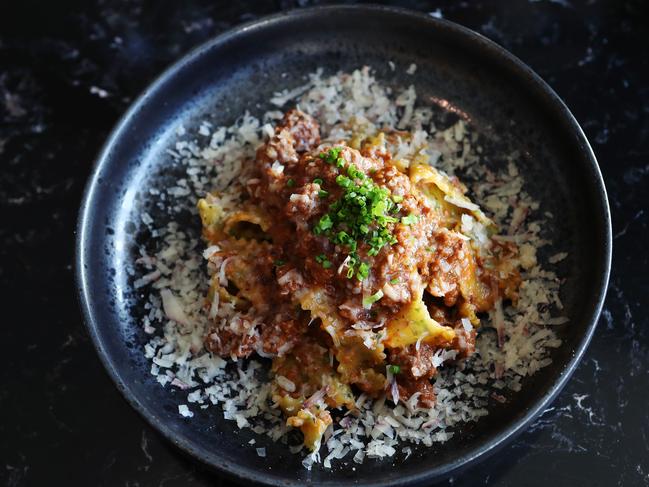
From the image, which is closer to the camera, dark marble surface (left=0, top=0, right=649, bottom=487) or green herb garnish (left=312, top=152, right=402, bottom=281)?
green herb garnish (left=312, top=152, right=402, bottom=281)

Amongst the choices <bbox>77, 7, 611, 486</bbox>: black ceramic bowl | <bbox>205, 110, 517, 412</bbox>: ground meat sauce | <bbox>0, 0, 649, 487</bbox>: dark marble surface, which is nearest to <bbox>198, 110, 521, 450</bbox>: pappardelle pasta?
<bbox>205, 110, 517, 412</bbox>: ground meat sauce

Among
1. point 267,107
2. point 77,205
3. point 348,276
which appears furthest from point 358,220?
point 77,205

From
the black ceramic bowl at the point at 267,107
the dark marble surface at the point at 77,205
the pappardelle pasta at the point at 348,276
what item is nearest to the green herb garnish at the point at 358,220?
the pappardelle pasta at the point at 348,276

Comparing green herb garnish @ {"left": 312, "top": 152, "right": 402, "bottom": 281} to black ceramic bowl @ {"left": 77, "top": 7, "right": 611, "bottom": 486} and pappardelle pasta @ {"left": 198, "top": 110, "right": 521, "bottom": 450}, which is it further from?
black ceramic bowl @ {"left": 77, "top": 7, "right": 611, "bottom": 486}

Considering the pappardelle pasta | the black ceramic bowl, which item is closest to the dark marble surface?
the black ceramic bowl

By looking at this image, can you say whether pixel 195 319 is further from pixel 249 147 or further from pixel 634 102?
pixel 634 102

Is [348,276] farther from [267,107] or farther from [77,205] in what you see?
[77,205]

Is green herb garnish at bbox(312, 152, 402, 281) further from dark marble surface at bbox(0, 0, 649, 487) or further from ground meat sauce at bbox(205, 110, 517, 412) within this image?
dark marble surface at bbox(0, 0, 649, 487)
